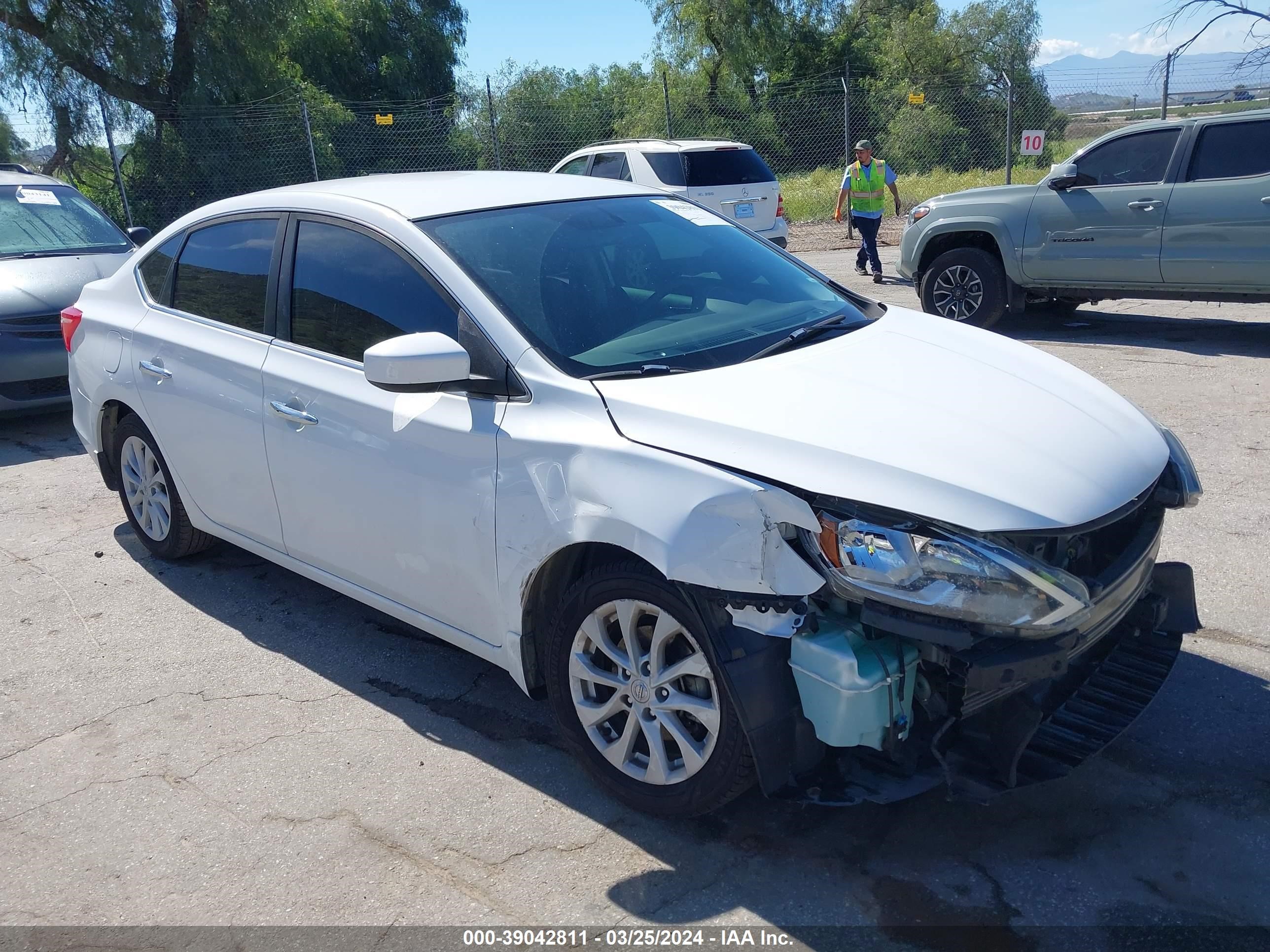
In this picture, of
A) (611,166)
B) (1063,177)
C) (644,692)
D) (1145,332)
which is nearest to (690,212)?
(644,692)

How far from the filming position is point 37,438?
8.15 metres

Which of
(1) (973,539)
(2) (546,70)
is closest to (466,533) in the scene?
(1) (973,539)

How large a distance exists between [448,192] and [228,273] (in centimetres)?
112

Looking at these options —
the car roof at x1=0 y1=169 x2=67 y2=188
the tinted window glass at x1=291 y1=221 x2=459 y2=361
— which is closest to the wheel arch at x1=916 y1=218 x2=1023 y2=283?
the tinted window glass at x1=291 y1=221 x2=459 y2=361

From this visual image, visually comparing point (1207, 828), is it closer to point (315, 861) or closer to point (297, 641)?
point (315, 861)

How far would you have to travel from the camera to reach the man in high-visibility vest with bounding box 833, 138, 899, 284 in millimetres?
13570

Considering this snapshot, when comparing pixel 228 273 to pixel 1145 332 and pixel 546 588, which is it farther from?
pixel 1145 332

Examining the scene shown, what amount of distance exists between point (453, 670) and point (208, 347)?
1.68 m

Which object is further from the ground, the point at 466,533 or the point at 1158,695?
the point at 466,533

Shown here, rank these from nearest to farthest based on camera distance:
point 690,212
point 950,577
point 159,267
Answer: point 950,577 → point 690,212 → point 159,267

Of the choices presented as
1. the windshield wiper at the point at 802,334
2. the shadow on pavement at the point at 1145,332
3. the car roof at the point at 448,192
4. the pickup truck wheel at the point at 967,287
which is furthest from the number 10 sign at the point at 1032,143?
the windshield wiper at the point at 802,334

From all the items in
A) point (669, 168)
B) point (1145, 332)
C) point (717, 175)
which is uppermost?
point (669, 168)

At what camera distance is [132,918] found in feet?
9.70

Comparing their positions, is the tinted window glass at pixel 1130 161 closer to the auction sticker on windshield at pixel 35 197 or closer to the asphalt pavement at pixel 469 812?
the asphalt pavement at pixel 469 812
